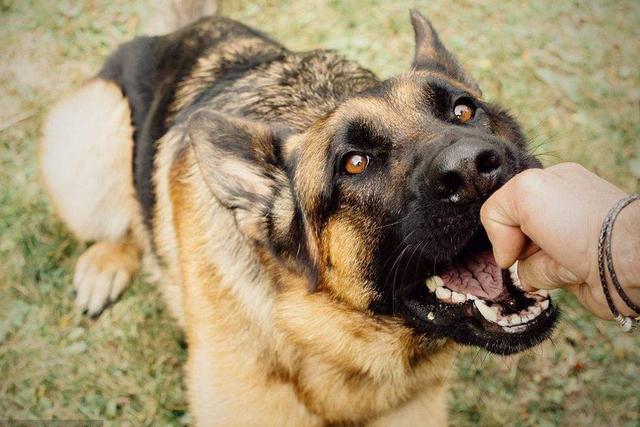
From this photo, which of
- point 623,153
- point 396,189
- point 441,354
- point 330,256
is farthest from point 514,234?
point 623,153

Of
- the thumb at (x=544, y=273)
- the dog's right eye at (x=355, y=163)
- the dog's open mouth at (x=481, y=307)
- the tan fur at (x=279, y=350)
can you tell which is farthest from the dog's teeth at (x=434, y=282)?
the dog's right eye at (x=355, y=163)

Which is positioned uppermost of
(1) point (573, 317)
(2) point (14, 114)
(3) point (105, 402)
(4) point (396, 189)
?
(4) point (396, 189)

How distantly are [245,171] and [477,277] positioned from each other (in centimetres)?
121

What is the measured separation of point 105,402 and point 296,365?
187cm

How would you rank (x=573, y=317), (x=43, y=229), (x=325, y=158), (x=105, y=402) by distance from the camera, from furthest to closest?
1. (x=43, y=229)
2. (x=573, y=317)
3. (x=105, y=402)
4. (x=325, y=158)

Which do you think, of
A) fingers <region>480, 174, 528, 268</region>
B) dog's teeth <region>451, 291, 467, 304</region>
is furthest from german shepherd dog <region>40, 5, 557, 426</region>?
fingers <region>480, 174, 528, 268</region>

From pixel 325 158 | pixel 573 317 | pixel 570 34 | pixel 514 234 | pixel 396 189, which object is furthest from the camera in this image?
pixel 570 34

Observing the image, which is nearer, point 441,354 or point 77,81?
point 441,354

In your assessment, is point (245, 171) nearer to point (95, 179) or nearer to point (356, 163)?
point (356, 163)

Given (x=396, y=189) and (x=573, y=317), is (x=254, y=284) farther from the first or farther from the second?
(x=573, y=317)

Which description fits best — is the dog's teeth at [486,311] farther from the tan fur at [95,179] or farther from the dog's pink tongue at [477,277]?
the tan fur at [95,179]

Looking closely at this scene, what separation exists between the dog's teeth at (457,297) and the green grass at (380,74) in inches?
70.8

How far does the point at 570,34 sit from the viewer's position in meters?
6.41

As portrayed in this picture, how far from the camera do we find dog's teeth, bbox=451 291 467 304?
2512 millimetres
